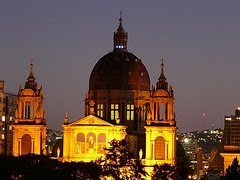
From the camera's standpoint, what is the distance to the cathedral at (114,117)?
Result: 17125 cm

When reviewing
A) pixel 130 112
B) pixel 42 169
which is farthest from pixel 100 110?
pixel 42 169

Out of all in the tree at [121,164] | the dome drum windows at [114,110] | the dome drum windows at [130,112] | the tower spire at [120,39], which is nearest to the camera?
the tree at [121,164]

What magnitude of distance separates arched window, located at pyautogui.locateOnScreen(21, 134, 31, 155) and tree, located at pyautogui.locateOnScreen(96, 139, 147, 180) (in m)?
21.1

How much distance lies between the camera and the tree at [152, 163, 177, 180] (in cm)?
16125

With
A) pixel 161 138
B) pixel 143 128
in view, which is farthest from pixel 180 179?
pixel 143 128

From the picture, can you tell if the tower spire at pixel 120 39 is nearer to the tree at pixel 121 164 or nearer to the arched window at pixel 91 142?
the arched window at pixel 91 142

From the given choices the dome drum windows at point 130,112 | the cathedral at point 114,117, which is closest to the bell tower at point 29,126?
the cathedral at point 114,117

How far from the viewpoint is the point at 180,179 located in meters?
165

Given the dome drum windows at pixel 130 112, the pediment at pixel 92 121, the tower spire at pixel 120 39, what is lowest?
the pediment at pixel 92 121

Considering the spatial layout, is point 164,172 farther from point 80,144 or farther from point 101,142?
point 80,144

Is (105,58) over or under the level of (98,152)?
over

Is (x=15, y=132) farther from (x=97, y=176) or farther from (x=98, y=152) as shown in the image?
(x=97, y=176)

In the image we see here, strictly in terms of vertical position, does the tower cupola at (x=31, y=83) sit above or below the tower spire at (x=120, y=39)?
below

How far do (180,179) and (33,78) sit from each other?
3014 centimetres
